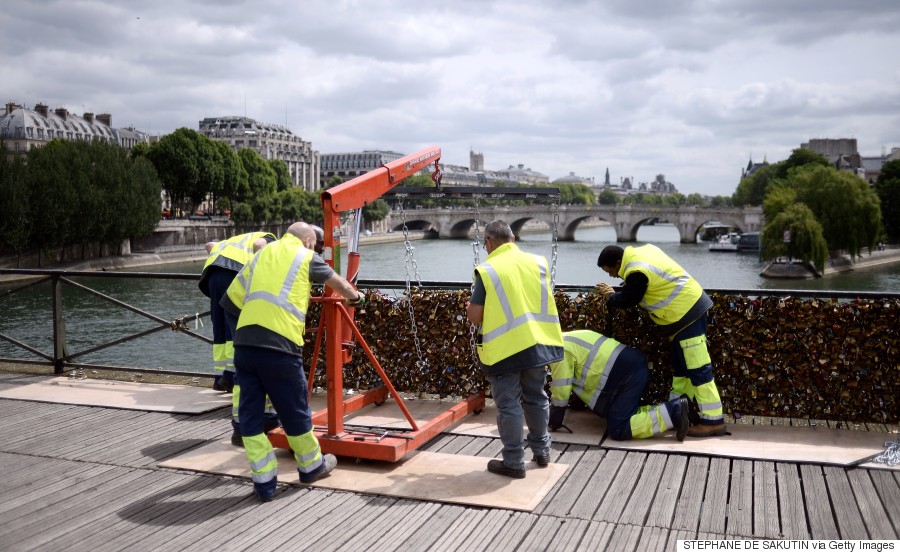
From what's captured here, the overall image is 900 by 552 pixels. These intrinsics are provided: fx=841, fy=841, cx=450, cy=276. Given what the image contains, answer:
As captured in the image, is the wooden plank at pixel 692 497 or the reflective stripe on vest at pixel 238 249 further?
the reflective stripe on vest at pixel 238 249

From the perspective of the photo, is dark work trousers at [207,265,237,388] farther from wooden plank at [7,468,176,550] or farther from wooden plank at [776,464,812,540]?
wooden plank at [776,464,812,540]

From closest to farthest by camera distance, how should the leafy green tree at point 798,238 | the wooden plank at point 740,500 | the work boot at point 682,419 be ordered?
Answer: the wooden plank at point 740,500 → the work boot at point 682,419 → the leafy green tree at point 798,238

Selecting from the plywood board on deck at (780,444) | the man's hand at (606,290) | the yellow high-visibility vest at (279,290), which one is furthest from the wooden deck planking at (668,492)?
the yellow high-visibility vest at (279,290)

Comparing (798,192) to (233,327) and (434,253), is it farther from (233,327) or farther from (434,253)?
(233,327)

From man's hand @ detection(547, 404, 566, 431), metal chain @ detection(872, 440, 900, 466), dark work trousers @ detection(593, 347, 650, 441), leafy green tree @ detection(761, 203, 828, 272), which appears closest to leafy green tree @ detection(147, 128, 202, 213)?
leafy green tree @ detection(761, 203, 828, 272)

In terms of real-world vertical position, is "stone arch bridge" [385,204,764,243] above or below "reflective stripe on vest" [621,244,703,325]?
above

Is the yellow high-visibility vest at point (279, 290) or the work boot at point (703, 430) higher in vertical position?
the yellow high-visibility vest at point (279, 290)

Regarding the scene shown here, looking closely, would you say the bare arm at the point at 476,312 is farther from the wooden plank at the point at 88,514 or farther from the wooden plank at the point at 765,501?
the wooden plank at the point at 88,514

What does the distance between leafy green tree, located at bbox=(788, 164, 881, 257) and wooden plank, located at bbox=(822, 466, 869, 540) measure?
51743 mm

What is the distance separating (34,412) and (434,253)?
63059 mm

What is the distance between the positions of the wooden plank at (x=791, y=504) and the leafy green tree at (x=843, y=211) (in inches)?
2039

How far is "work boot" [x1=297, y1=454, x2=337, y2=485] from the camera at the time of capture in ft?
18.7

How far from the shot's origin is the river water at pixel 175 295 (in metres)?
22.7

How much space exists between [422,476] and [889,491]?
301 centimetres
